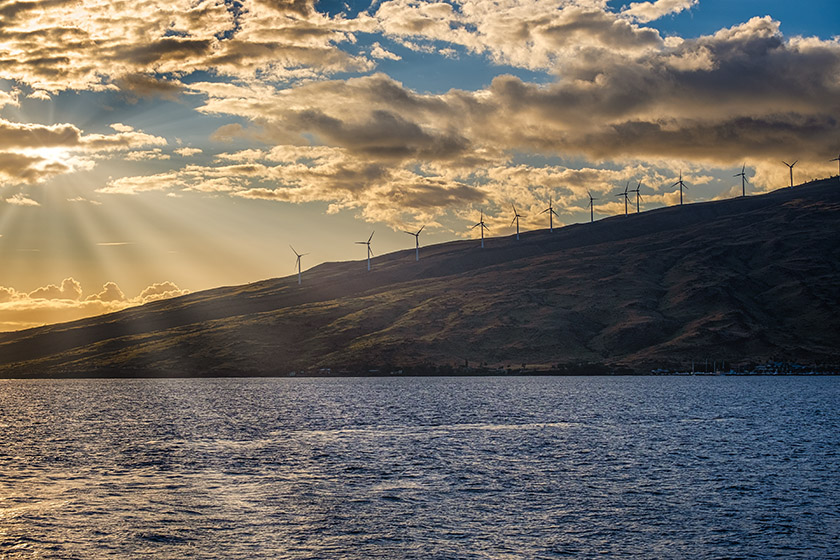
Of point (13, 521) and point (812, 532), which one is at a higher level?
point (13, 521)

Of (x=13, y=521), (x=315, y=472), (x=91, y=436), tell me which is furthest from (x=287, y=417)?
(x=13, y=521)

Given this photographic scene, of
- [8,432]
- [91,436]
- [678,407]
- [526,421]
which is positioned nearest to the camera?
[91,436]

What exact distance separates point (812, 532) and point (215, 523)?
150 ft

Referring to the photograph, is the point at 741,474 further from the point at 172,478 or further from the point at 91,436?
the point at 91,436

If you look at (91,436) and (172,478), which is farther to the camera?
(91,436)

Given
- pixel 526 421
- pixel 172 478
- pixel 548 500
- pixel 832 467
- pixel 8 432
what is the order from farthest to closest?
pixel 526 421 < pixel 8 432 < pixel 832 467 < pixel 172 478 < pixel 548 500

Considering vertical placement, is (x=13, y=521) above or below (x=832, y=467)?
above

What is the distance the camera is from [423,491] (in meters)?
78.9

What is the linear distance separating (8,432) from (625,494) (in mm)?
113610

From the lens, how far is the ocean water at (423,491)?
5859cm

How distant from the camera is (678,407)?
192m

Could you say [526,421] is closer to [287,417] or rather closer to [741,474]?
[287,417]

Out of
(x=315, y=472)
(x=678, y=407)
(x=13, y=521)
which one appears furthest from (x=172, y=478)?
(x=678, y=407)

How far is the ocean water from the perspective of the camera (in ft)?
192
